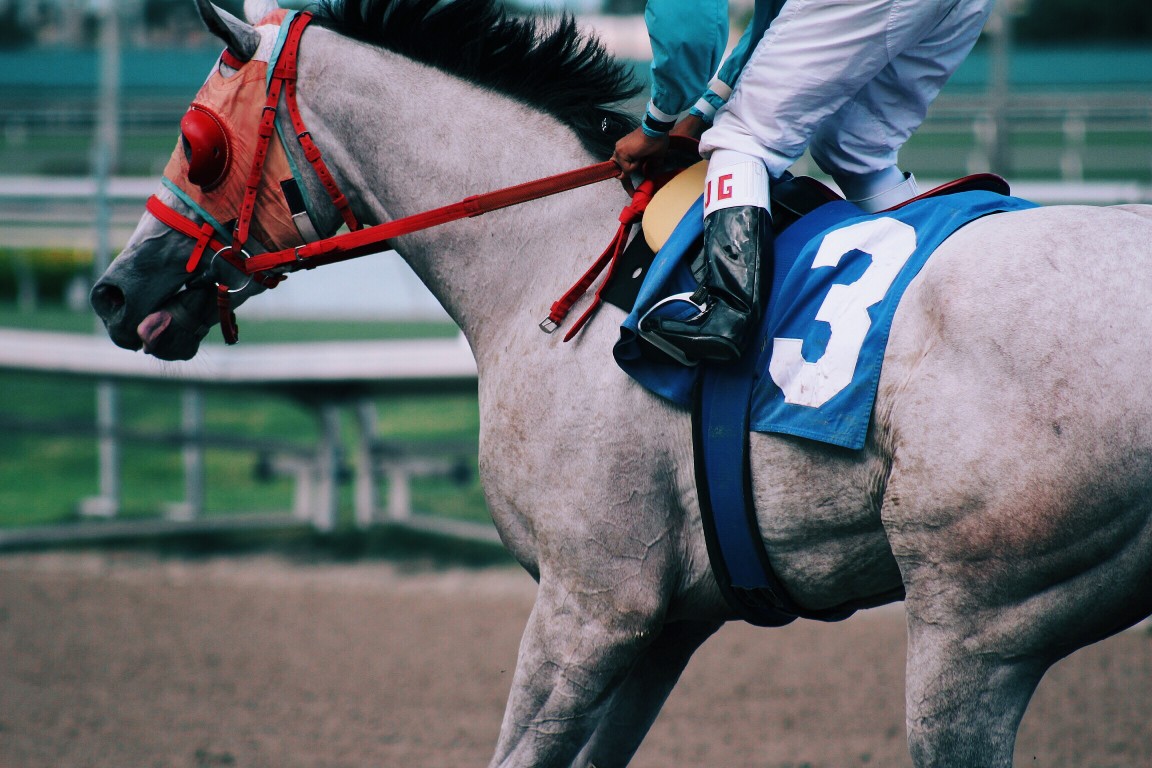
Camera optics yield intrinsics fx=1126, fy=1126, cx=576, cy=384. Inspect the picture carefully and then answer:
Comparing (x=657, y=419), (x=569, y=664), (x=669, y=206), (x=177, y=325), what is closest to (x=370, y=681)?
(x=177, y=325)

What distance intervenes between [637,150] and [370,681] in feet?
11.0

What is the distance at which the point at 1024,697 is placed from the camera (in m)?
1.88

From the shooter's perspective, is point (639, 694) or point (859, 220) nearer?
point (859, 220)

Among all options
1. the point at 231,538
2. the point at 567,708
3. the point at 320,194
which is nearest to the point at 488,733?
the point at 567,708

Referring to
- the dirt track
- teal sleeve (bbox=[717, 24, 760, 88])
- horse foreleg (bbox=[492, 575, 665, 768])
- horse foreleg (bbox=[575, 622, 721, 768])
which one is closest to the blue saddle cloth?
teal sleeve (bbox=[717, 24, 760, 88])

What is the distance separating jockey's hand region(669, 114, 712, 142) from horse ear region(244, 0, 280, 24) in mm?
966

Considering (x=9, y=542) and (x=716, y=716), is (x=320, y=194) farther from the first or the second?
(x=9, y=542)

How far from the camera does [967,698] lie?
72.7 inches

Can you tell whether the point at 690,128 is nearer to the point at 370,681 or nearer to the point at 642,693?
the point at 642,693

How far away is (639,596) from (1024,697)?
69cm

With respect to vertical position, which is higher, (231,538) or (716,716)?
(716,716)

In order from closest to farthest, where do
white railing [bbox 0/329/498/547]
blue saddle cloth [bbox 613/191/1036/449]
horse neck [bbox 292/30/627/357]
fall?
1. blue saddle cloth [bbox 613/191/1036/449]
2. horse neck [bbox 292/30/627/357]
3. white railing [bbox 0/329/498/547]

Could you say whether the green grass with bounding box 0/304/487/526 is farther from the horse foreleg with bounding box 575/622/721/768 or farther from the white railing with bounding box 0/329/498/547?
the horse foreleg with bounding box 575/622/721/768

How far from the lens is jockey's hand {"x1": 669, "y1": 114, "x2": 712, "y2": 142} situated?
2.39 m
